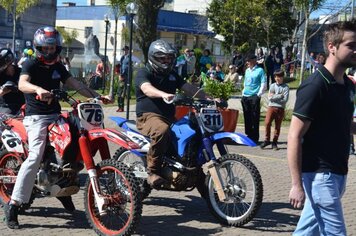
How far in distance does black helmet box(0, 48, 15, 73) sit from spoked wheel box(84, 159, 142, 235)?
240cm

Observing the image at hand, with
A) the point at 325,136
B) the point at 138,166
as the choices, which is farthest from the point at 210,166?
the point at 325,136

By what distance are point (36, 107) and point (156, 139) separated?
1255 mm

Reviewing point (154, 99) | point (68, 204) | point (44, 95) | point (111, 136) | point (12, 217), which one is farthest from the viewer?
point (68, 204)

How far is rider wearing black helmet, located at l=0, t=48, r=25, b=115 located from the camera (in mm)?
7750

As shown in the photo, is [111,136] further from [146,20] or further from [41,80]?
[146,20]

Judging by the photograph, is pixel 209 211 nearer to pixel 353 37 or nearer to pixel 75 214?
pixel 75 214

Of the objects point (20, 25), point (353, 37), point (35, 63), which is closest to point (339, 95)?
point (353, 37)

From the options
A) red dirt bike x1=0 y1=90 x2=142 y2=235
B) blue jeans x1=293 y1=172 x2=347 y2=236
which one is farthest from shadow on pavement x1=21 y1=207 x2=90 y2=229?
blue jeans x1=293 y1=172 x2=347 y2=236

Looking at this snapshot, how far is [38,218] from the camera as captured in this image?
22.9 feet

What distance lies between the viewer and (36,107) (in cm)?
660

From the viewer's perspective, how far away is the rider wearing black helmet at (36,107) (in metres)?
6.45

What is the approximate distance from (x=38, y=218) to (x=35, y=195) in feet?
0.83

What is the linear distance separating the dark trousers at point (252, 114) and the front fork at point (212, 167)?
22.4 ft

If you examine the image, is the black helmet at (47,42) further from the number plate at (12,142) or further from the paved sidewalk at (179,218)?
the paved sidewalk at (179,218)
